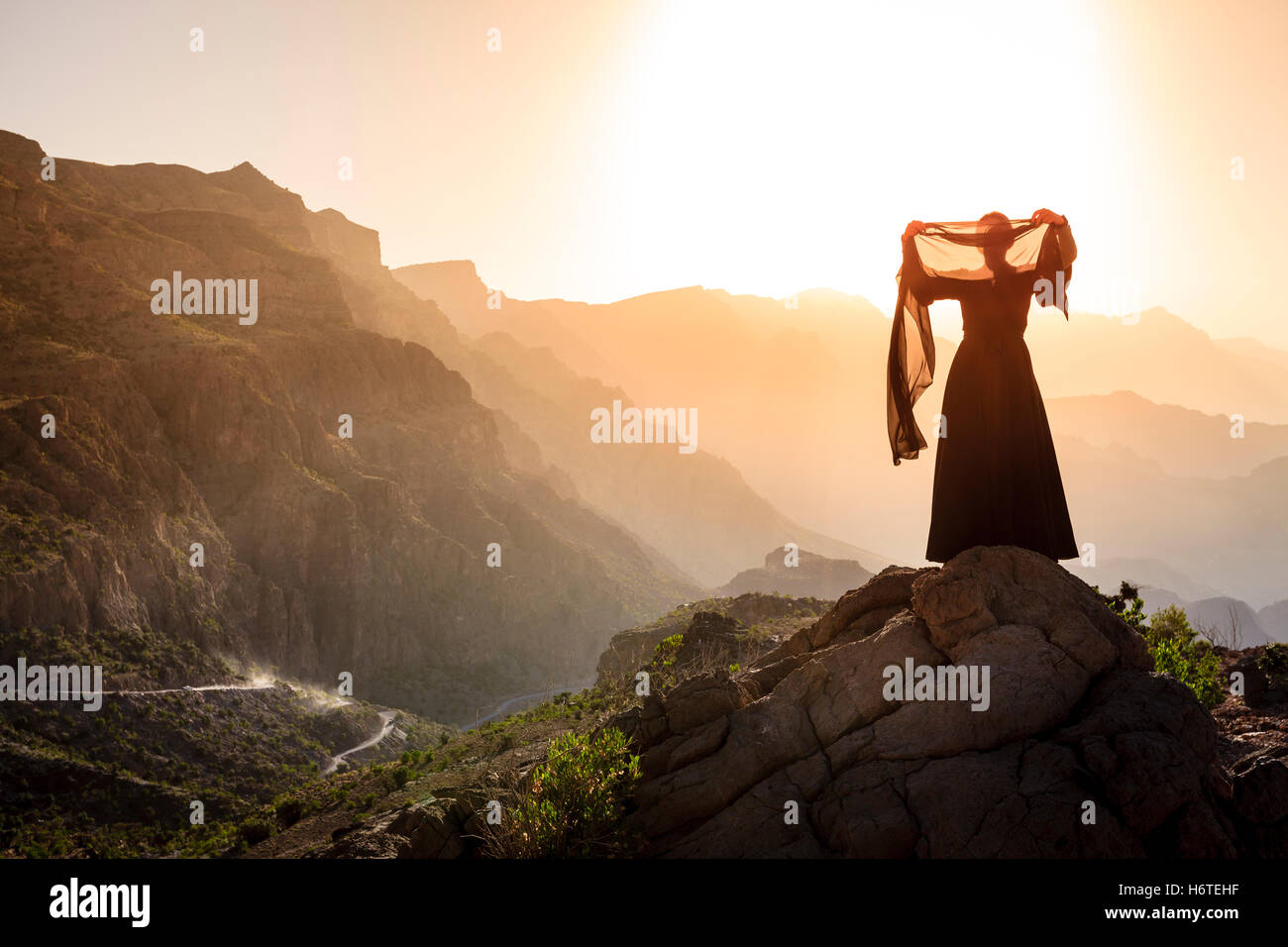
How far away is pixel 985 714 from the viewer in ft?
Result: 23.7

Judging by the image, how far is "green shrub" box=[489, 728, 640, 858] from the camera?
6895mm

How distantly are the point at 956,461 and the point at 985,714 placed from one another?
2654mm

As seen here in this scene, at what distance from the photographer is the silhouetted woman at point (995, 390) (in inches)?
327

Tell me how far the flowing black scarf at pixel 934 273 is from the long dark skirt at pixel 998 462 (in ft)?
1.42

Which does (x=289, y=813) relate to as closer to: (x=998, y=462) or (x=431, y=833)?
(x=431, y=833)

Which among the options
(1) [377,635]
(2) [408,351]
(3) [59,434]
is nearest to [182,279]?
(2) [408,351]

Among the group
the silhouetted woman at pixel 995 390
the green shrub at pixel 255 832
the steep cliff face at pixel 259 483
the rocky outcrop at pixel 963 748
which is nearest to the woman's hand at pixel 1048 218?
the silhouetted woman at pixel 995 390

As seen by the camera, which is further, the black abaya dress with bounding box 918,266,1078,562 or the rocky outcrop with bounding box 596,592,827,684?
the rocky outcrop with bounding box 596,592,827,684

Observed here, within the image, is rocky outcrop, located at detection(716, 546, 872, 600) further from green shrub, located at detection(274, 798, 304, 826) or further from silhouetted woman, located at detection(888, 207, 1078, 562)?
silhouetted woman, located at detection(888, 207, 1078, 562)

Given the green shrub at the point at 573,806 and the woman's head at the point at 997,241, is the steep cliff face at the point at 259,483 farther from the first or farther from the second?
the woman's head at the point at 997,241

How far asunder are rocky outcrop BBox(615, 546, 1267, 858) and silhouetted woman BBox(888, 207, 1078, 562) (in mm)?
440

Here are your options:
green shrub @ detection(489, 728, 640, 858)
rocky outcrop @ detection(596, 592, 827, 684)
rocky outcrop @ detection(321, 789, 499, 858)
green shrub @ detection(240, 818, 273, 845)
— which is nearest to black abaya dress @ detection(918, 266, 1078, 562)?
green shrub @ detection(489, 728, 640, 858)

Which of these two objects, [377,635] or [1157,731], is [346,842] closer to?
[1157,731]
